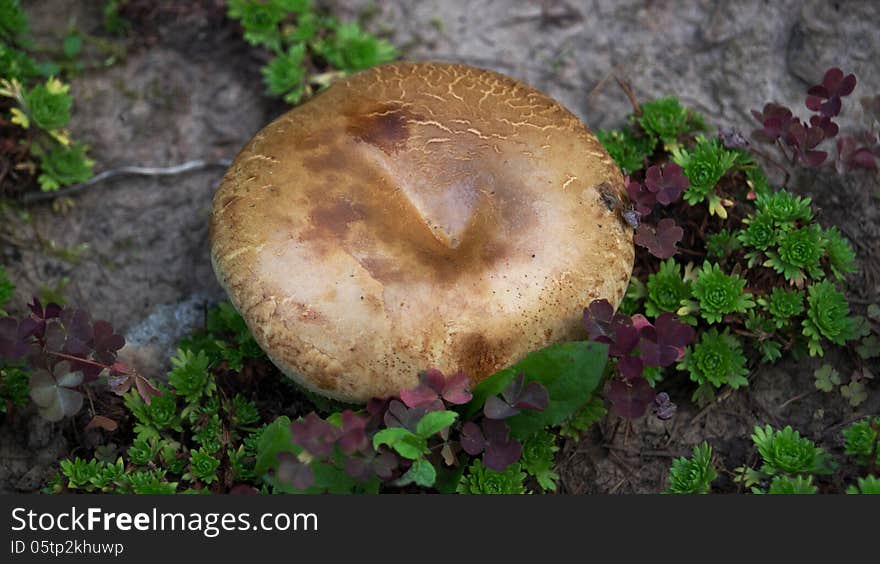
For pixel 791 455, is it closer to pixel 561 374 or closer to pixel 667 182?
pixel 561 374

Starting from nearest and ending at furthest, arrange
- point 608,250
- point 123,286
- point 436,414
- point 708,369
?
1. point 436,414
2. point 608,250
3. point 708,369
4. point 123,286

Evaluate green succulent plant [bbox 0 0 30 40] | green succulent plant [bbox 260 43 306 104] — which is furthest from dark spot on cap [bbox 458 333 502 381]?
green succulent plant [bbox 0 0 30 40]

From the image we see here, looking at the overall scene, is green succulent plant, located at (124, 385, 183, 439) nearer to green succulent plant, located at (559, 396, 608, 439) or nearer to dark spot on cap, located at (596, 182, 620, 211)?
green succulent plant, located at (559, 396, 608, 439)

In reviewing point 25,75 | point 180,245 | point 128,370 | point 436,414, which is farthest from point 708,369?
point 25,75

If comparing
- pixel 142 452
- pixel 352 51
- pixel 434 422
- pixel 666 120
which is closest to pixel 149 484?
pixel 142 452

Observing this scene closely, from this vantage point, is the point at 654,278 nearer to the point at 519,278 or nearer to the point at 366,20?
the point at 519,278

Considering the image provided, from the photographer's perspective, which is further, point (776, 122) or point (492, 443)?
point (776, 122)

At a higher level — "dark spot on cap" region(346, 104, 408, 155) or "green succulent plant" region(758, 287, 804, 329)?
"dark spot on cap" region(346, 104, 408, 155)
